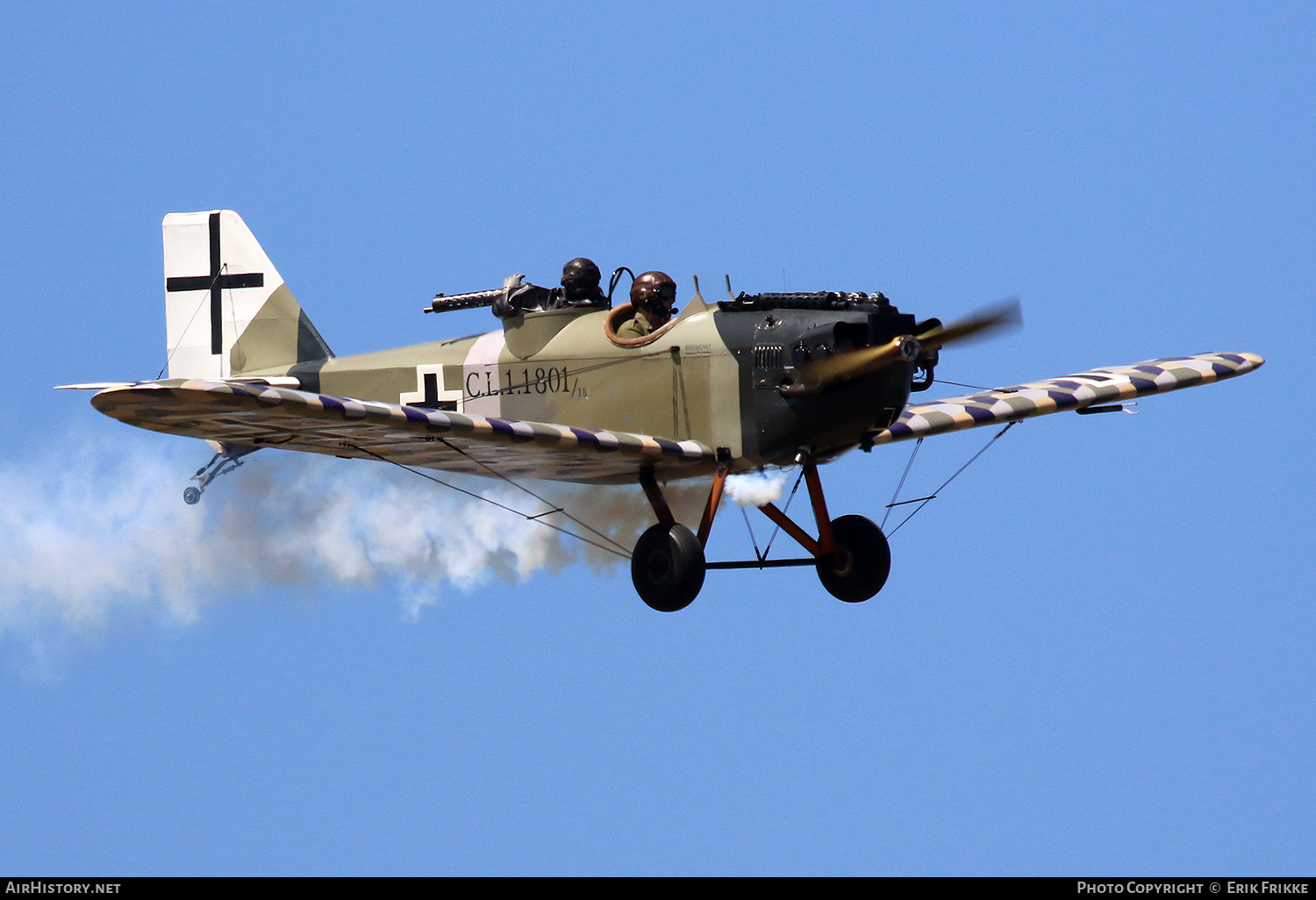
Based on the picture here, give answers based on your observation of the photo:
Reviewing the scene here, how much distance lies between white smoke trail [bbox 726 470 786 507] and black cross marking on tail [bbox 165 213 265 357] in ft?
23.4

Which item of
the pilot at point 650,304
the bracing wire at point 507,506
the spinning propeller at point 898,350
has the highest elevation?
the pilot at point 650,304

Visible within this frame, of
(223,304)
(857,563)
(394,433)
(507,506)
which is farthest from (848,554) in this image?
(223,304)

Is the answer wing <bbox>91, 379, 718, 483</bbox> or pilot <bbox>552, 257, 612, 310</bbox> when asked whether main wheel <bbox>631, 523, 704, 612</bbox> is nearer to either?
wing <bbox>91, 379, 718, 483</bbox>

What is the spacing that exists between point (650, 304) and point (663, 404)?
114 cm

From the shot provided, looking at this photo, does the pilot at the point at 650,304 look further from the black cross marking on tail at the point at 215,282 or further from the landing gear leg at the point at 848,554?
the black cross marking on tail at the point at 215,282

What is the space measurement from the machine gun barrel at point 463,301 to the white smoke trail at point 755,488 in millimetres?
Result: 3265

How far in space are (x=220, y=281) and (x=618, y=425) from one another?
6807 mm

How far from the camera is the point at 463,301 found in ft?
68.6

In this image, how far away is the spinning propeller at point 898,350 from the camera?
58.3ft

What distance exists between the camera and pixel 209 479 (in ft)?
73.7

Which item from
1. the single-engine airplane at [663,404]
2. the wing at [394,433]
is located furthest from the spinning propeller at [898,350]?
the wing at [394,433]
